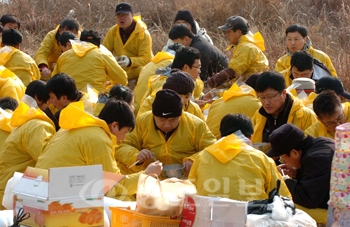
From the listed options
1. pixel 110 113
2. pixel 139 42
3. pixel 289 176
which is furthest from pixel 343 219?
pixel 139 42

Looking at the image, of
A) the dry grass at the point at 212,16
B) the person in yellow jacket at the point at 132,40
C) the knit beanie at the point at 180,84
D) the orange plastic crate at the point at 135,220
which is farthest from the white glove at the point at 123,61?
the orange plastic crate at the point at 135,220

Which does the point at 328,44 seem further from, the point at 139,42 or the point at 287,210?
the point at 287,210

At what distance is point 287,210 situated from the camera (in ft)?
15.7

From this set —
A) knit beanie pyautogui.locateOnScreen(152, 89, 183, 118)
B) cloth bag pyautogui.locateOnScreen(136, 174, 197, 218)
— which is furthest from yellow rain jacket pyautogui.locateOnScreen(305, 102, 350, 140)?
cloth bag pyautogui.locateOnScreen(136, 174, 197, 218)

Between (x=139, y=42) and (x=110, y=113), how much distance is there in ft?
18.4

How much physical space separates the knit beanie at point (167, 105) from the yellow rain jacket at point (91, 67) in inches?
123

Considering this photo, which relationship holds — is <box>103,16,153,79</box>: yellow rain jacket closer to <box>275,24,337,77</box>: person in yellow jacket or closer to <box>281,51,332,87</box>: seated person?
<box>275,24,337,77</box>: person in yellow jacket

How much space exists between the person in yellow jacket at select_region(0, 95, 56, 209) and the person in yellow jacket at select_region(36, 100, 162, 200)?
50 centimetres

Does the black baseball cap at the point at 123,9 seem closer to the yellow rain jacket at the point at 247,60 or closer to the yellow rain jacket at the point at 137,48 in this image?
the yellow rain jacket at the point at 137,48

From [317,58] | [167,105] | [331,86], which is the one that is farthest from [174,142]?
[317,58]

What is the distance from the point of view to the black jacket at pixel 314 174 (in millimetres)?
5883

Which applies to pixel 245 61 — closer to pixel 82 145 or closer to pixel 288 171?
pixel 288 171

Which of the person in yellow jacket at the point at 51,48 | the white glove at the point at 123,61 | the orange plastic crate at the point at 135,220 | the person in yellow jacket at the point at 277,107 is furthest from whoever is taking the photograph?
the person in yellow jacket at the point at 51,48

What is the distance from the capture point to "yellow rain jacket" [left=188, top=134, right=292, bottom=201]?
18.0ft
